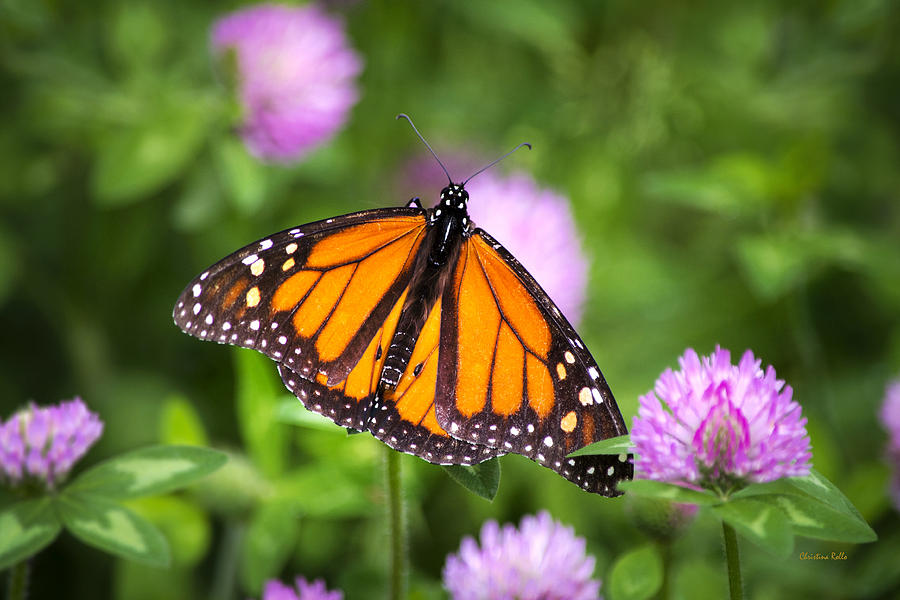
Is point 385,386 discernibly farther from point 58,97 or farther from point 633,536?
point 58,97

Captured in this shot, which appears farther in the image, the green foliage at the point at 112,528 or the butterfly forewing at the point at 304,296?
the butterfly forewing at the point at 304,296

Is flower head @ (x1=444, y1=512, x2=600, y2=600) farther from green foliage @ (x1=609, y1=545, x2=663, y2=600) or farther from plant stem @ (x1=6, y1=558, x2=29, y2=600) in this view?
plant stem @ (x1=6, y1=558, x2=29, y2=600)

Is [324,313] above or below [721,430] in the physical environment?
above

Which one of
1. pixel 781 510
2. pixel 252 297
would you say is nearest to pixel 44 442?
pixel 252 297

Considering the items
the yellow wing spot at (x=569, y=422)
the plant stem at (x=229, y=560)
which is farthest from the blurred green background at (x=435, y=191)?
the yellow wing spot at (x=569, y=422)

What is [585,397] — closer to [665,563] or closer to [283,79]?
[665,563]

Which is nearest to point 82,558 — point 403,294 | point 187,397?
point 187,397

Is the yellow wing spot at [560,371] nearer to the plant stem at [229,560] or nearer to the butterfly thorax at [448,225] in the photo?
the butterfly thorax at [448,225]

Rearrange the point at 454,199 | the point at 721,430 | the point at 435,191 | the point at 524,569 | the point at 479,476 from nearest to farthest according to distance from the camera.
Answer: the point at 721,430 → the point at 479,476 → the point at 524,569 → the point at 454,199 → the point at 435,191
